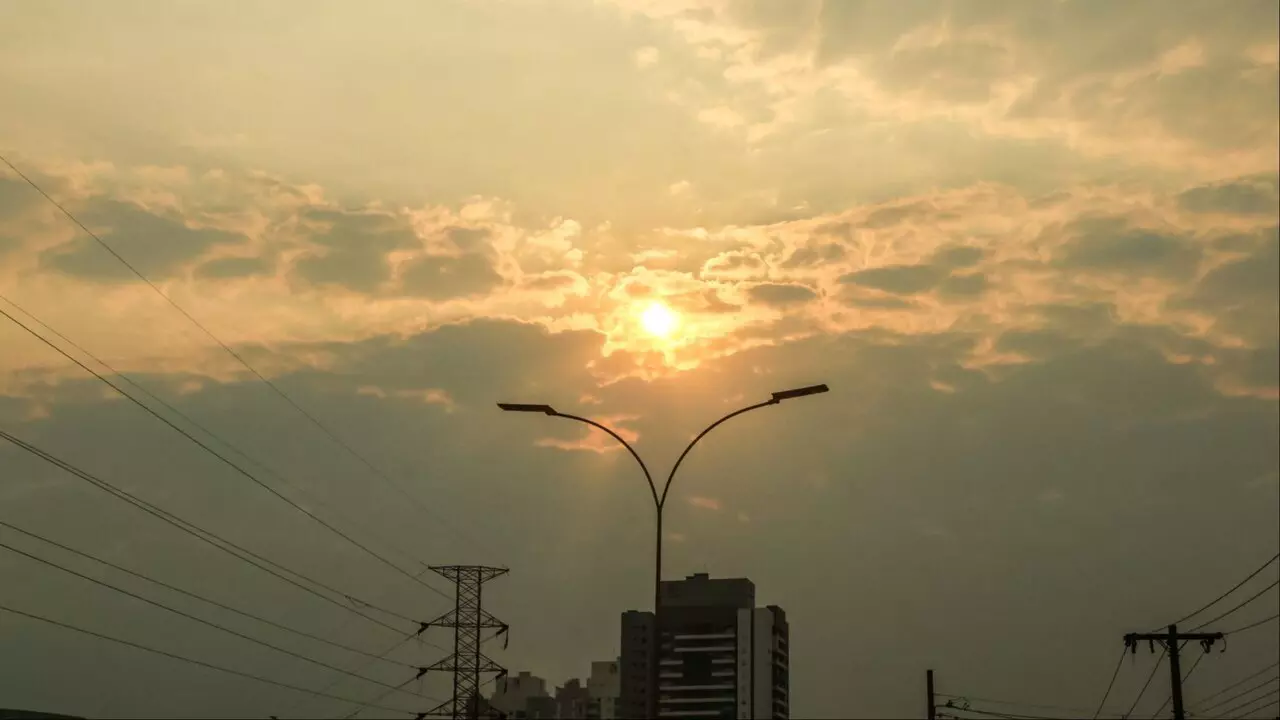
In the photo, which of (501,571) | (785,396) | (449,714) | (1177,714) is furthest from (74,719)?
(1177,714)

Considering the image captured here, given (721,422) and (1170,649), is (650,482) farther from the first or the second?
(1170,649)

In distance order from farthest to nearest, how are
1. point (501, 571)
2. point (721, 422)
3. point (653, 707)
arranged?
point (501, 571), point (721, 422), point (653, 707)

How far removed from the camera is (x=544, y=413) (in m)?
52.7

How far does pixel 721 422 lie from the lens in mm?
54281

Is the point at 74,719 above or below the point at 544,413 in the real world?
below

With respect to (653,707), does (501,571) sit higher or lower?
higher

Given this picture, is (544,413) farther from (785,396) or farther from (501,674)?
(501,674)

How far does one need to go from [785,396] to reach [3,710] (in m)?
52.6

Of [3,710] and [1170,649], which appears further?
[1170,649]

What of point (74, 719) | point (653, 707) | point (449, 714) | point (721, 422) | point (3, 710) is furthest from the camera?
point (449, 714)

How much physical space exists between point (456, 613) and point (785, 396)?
77065 millimetres

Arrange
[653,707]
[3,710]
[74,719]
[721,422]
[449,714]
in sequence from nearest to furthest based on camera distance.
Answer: [653,707], [721,422], [3,710], [74,719], [449,714]

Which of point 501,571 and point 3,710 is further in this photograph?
point 501,571

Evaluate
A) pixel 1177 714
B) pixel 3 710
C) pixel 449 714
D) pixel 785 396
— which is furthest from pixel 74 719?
pixel 1177 714
